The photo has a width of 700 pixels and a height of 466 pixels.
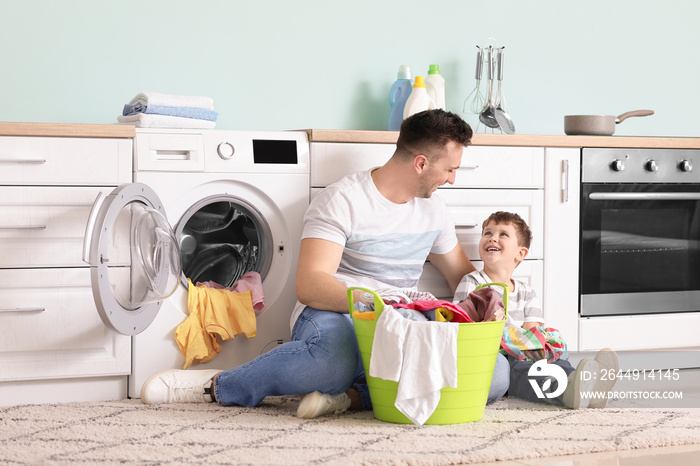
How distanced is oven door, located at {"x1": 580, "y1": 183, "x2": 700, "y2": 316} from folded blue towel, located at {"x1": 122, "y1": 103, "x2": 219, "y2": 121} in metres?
1.38

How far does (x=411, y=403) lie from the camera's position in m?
2.13

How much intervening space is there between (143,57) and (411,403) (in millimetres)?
1750

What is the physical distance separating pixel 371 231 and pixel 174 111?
0.74m

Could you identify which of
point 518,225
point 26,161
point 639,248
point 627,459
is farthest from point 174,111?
point 639,248

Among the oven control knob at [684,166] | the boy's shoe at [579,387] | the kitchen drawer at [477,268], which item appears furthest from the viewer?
the oven control knob at [684,166]

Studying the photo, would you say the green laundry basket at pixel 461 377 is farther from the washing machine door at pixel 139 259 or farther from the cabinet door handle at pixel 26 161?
the cabinet door handle at pixel 26 161

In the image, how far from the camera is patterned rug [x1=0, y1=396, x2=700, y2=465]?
74.0 inches

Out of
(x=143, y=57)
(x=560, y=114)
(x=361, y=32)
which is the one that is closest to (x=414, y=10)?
(x=361, y=32)

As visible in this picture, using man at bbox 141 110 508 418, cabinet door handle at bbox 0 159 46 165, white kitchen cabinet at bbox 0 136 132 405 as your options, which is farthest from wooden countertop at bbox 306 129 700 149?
cabinet door handle at bbox 0 159 46 165

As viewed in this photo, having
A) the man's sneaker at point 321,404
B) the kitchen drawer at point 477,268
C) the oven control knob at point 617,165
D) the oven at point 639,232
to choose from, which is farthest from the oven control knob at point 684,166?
the man's sneaker at point 321,404

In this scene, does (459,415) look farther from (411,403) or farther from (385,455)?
(385,455)

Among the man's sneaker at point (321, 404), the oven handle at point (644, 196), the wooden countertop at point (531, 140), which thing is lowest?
the man's sneaker at point (321, 404)

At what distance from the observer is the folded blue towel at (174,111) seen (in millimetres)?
2625

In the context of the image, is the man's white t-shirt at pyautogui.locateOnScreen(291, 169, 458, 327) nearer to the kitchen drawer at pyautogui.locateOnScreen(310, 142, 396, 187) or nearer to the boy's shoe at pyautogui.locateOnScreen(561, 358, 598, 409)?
the kitchen drawer at pyautogui.locateOnScreen(310, 142, 396, 187)
